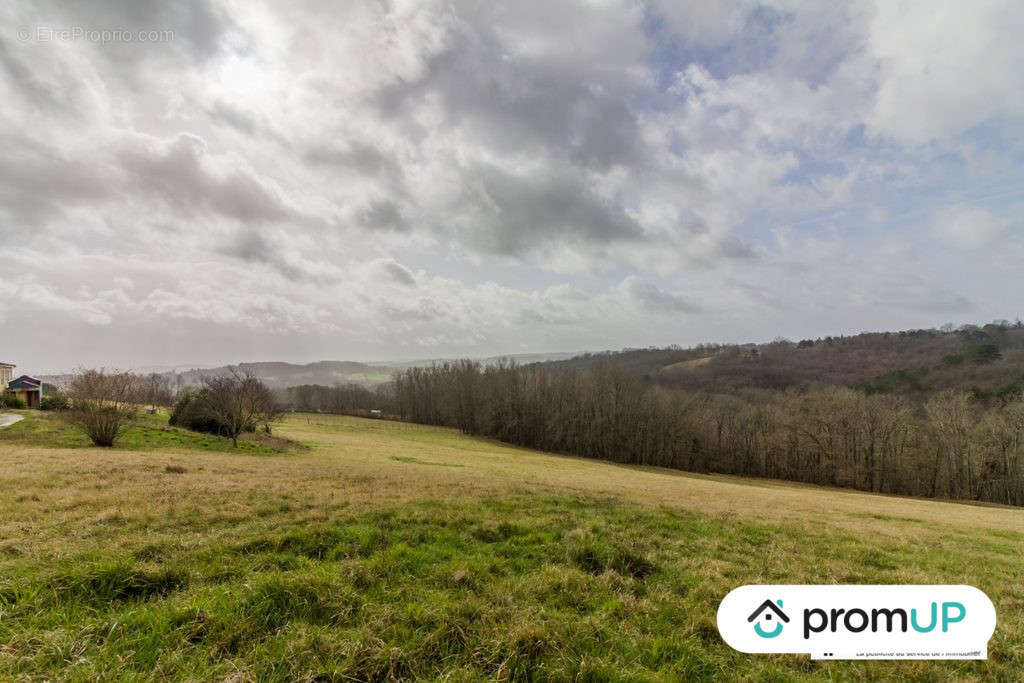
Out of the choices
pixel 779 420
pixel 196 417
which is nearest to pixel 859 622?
pixel 196 417

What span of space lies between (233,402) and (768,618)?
37.0m

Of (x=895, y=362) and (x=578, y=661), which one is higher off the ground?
(x=895, y=362)

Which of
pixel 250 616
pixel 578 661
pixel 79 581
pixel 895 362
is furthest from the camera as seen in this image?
pixel 895 362

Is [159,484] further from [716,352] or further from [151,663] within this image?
[716,352]

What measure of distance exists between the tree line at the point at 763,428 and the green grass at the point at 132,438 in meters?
49.9

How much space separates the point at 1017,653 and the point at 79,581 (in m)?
9.13

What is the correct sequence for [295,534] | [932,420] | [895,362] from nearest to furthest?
[295,534]
[932,420]
[895,362]

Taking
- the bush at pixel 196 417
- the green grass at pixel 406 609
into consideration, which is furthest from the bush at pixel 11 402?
the green grass at pixel 406 609

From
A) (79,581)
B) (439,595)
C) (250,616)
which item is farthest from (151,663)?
(439,595)

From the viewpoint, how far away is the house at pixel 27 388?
45441 mm

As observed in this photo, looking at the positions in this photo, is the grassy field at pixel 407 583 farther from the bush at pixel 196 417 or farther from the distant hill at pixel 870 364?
the distant hill at pixel 870 364

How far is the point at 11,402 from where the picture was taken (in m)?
39.4

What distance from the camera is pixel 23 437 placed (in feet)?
76.6

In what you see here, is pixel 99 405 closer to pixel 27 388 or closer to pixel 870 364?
pixel 27 388
